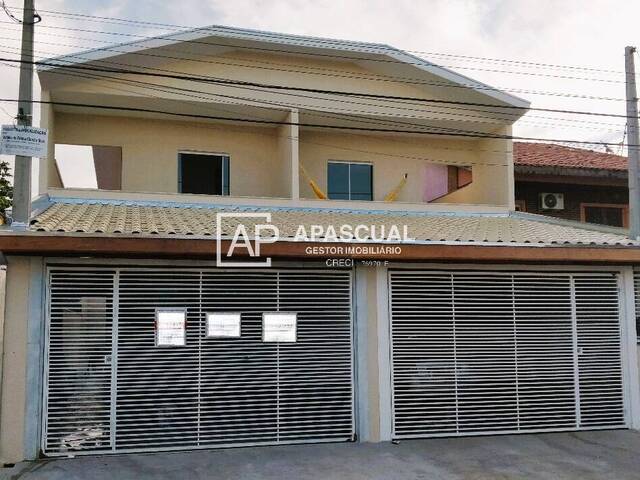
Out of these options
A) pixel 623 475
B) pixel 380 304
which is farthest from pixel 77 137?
pixel 623 475

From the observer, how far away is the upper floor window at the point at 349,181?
42.8ft

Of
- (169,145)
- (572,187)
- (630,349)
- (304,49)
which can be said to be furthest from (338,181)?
(572,187)

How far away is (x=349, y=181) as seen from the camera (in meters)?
13.1

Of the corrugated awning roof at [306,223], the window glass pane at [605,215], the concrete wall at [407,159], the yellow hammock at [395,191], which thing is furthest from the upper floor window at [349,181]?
the window glass pane at [605,215]

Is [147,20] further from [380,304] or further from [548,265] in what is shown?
[548,265]

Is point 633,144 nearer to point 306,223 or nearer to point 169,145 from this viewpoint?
point 306,223

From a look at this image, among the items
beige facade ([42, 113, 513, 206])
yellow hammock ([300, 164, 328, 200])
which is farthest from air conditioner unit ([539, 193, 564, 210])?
yellow hammock ([300, 164, 328, 200])

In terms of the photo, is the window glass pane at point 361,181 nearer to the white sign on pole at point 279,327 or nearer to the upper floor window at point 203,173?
the upper floor window at point 203,173

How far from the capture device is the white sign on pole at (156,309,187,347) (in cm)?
820

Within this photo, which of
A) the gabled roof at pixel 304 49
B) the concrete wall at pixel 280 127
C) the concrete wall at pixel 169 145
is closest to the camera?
the gabled roof at pixel 304 49

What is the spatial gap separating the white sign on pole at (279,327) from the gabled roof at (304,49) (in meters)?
5.63

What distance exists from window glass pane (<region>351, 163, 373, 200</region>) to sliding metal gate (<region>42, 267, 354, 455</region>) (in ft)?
15.0

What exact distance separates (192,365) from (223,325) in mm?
675

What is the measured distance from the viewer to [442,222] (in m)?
10.9
